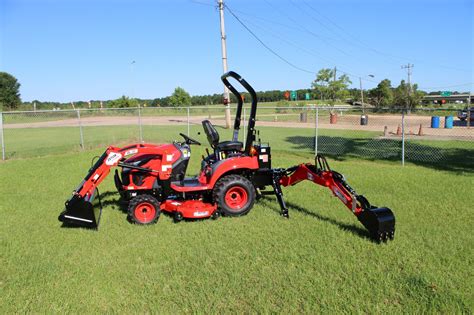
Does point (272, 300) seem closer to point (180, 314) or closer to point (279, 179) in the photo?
point (180, 314)

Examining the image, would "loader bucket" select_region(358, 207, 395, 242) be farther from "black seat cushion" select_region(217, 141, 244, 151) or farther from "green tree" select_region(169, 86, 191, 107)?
"green tree" select_region(169, 86, 191, 107)

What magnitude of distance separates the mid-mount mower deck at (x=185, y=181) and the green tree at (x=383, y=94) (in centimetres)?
5657

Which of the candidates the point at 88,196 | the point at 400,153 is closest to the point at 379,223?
the point at 88,196

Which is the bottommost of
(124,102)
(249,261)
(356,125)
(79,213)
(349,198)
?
(249,261)

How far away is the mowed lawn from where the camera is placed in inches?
145

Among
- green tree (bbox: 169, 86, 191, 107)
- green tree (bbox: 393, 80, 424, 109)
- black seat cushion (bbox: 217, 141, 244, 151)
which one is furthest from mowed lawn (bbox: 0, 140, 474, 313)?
green tree (bbox: 169, 86, 191, 107)

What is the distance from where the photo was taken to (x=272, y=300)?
3707 mm

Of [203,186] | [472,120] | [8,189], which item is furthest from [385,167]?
[472,120]

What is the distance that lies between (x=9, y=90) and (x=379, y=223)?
86.0m

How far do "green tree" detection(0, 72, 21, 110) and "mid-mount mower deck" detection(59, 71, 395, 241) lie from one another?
260ft

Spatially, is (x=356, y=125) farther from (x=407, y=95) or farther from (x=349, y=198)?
(x=407, y=95)

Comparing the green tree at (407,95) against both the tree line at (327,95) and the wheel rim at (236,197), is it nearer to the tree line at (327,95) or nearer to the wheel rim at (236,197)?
the tree line at (327,95)

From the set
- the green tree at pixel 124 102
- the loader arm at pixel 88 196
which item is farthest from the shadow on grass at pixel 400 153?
the green tree at pixel 124 102

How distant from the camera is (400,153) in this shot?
13898 mm
